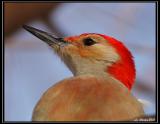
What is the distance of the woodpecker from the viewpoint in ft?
7.77

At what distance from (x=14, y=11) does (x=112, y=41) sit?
Result: 36.4 inches

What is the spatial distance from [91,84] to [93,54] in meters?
0.67

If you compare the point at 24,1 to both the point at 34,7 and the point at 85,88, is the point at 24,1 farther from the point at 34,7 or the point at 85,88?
the point at 85,88

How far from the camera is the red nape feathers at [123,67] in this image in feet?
10.4

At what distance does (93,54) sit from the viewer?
10.9ft

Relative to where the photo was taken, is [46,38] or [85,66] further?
[46,38]

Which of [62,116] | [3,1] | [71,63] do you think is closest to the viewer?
[62,116]

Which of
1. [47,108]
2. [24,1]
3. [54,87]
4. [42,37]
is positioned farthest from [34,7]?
[47,108]

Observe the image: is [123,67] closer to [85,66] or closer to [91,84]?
[85,66]

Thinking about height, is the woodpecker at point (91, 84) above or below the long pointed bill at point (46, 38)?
below

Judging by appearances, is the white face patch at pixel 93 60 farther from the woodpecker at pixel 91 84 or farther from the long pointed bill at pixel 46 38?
the long pointed bill at pixel 46 38

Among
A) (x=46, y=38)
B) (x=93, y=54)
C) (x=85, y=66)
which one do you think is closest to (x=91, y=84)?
(x=85, y=66)

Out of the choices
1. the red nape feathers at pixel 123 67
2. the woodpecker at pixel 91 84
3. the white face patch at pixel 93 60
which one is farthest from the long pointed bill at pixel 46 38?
the red nape feathers at pixel 123 67

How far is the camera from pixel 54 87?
265 centimetres
